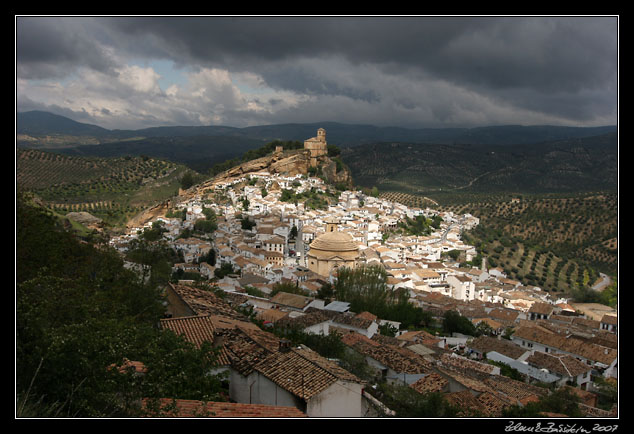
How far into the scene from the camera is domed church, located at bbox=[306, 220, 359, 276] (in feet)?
108

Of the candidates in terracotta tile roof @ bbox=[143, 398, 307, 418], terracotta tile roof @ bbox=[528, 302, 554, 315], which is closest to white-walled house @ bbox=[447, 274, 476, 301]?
terracotta tile roof @ bbox=[528, 302, 554, 315]

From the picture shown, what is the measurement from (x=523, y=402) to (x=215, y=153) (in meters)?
166

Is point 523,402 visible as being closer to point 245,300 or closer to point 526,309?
point 245,300

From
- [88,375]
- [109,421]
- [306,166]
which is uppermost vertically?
[306,166]

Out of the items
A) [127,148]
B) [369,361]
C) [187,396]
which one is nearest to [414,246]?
[369,361]

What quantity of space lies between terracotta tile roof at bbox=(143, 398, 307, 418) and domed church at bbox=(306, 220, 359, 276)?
88.6 ft

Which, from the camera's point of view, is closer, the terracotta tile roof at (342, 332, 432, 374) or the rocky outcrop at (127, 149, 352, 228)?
the terracotta tile roof at (342, 332, 432, 374)

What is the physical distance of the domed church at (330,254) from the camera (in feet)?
108

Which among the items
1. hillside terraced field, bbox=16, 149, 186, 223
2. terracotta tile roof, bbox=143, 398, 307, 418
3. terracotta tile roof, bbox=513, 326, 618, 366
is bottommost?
terracotta tile roof, bbox=513, 326, 618, 366

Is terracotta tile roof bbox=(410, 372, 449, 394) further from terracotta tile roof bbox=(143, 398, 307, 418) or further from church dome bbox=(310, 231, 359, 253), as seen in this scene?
church dome bbox=(310, 231, 359, 253)

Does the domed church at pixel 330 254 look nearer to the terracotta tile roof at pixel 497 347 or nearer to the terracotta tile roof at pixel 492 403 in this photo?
the terracotta tile roof at pixel 497 347

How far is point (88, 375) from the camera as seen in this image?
4984 millimetres

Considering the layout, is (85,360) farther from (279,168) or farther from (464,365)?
(279,168)

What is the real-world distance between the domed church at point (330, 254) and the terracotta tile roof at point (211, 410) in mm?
27016
